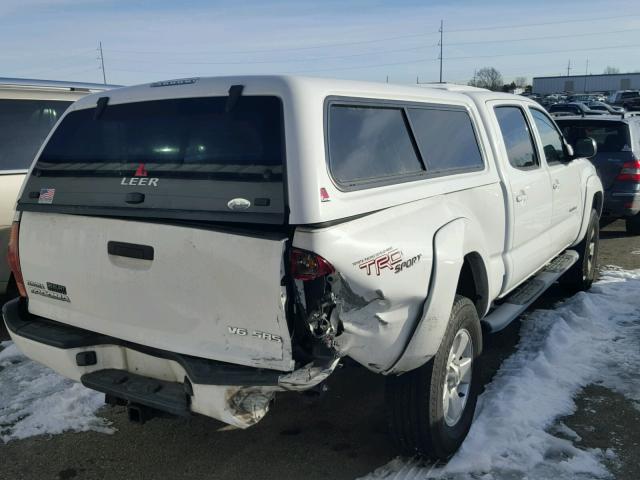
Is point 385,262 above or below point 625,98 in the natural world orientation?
above

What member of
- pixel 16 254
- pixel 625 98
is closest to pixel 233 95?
pixel 16 254

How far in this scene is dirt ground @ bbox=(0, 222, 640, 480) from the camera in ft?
10.7

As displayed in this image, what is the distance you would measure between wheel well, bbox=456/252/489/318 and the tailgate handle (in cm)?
189

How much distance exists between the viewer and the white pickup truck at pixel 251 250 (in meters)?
2.46

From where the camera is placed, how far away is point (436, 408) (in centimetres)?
310

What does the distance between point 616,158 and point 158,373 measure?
8141 millimetres

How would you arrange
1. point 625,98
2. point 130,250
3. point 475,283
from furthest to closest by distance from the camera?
1. point 625,98
2. point 475,283
3. point 130,250

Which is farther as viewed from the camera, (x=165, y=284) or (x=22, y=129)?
(x=22, y=129)

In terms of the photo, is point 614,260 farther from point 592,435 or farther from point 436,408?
point 436,408

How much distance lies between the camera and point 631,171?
346 inches

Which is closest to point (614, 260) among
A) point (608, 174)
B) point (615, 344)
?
point (608, 174)

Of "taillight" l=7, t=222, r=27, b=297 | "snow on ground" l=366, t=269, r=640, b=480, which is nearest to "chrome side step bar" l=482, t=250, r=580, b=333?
"snow on ground" l=366, t=269, r=640, b=480

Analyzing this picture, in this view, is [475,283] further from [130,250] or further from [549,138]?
[549,138]

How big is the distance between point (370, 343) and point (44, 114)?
461 cm
